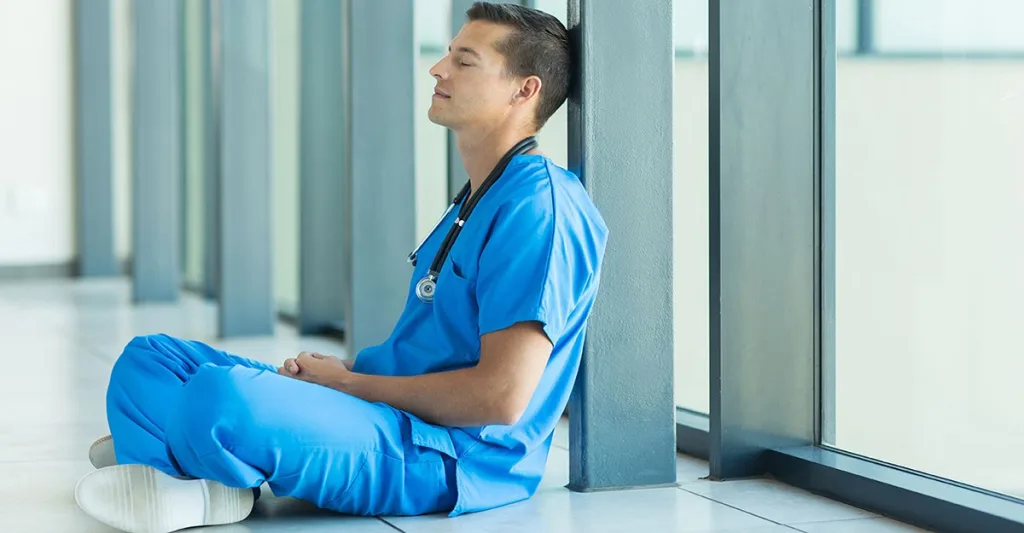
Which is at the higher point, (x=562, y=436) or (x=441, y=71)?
(x=441, y=71)

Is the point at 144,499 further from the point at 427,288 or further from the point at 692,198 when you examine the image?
the point at 692,198

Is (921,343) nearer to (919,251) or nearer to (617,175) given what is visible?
(919,251)

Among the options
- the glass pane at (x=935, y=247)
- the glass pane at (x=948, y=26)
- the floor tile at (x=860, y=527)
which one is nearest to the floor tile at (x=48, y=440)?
the floor tile at (x=860, y=527)

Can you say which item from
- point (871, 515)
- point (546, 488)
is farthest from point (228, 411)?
point (871, 515)

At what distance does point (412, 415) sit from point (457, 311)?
0.20m

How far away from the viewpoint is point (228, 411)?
2213mm

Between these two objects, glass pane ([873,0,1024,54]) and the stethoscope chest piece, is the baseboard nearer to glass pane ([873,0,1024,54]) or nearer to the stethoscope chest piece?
the stethoscope chest piece

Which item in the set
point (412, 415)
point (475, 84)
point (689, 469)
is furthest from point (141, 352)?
point (689, 469)

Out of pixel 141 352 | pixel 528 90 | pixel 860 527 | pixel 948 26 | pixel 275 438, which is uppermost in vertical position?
pixel 948 26

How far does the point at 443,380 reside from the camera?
2.36 m

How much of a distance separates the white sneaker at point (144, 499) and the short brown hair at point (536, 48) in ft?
3.07

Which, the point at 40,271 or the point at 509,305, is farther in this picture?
the point at 40,271

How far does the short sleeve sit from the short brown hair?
0.31m

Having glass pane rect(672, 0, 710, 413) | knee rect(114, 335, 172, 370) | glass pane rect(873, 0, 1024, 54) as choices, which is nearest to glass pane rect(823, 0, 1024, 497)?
glass pane rect(873, 0, 1024, 54)
